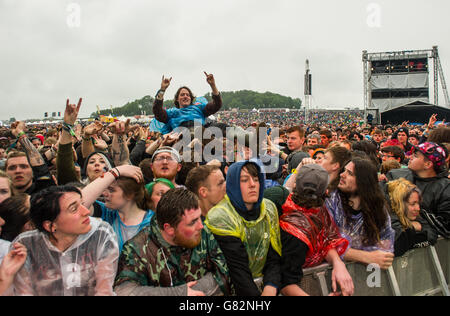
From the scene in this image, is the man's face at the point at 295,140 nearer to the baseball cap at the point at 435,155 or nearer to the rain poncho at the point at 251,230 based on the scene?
the baseball cap at the point at 435,155

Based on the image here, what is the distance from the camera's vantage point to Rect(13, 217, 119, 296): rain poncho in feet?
5.82

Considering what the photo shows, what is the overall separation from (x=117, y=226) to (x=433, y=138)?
17.0ft

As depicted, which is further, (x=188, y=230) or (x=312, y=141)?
(x=312, y=141)

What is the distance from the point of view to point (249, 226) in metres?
2.24

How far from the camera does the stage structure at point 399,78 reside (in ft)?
86.8

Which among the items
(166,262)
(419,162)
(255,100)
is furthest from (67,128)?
(255,100)

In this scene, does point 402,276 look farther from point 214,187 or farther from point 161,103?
point 161,103

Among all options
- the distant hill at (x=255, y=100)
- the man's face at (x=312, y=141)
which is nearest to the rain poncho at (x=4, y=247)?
the man's face at (x=312, y=141)

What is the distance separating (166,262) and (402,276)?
7.55 ft

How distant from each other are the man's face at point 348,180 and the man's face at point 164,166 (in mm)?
1772

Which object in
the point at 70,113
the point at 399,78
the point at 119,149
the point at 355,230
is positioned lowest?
the point at 355,230
